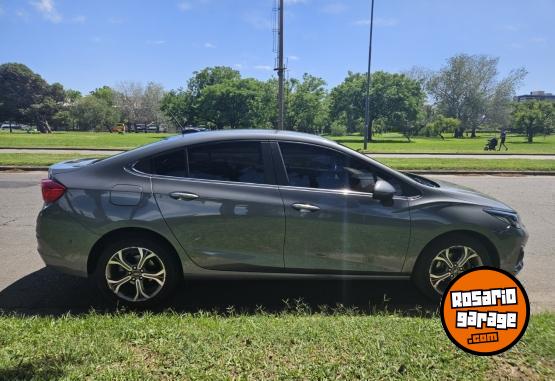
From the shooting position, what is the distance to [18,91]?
81688 millimetres

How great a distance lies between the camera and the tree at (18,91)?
80438mm

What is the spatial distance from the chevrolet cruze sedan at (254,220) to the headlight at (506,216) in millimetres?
12

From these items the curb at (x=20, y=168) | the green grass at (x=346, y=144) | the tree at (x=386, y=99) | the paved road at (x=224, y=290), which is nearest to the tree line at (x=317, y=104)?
the tree at (x=386, y=99)

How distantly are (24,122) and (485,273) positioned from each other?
98758mm

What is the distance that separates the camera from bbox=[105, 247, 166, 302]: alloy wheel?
3508mm

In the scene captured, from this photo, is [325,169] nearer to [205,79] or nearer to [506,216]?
[506,216]

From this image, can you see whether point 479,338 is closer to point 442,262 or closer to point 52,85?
point 442,262

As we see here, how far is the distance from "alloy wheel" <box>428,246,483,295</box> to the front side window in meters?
0.75

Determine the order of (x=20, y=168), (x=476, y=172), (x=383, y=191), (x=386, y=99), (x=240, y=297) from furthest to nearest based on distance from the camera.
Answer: (x=386, y=99) < (x=476, y=172) < (x=20, y=168) < (x=240, y=297) < (x=383, y=191)

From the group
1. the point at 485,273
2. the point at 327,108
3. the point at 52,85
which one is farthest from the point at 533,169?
the point at 52,85

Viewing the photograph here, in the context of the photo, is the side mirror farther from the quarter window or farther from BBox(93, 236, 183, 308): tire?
BBox(93, 236, 183, 308): tire

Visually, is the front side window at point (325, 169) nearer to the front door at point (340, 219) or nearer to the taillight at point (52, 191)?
the front door at point (340, 219)

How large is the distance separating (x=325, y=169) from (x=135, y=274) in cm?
194

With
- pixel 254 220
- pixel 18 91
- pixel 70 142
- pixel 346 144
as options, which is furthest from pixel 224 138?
pixel 18 91
